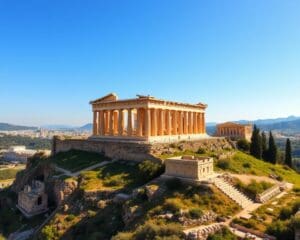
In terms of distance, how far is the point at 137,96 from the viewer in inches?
1912

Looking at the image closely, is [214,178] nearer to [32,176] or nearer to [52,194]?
[52,194]

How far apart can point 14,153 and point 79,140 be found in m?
146

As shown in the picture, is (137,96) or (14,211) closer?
(14,211)

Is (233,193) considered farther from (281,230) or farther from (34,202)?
(34,202)

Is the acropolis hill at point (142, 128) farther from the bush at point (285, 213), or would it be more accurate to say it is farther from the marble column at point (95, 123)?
the bush at point (285, 213)

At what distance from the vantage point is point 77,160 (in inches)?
1933

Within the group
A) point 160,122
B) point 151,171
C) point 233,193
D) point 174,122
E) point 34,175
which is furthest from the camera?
point 174,122

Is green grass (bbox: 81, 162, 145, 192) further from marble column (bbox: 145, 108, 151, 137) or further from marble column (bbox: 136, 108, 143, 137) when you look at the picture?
marble column (bbox: 136, 108, 143, 137)

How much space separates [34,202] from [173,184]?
20.7 m

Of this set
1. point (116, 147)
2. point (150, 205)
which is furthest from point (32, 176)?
point (150, 205)

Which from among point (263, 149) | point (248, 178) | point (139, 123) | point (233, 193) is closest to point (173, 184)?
point (233, 193)

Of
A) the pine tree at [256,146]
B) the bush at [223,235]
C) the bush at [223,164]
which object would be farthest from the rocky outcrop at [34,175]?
the pine tree at [256,146]

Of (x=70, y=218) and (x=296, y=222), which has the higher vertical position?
(x=296, y=222)

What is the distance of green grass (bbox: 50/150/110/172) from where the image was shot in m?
45.5
